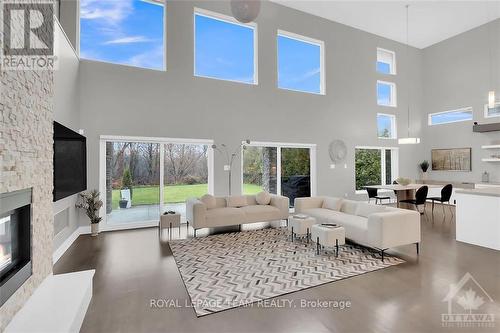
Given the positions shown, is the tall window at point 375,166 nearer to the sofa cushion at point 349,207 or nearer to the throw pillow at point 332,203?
the throw pillow at point 332,203

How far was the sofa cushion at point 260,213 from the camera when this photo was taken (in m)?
5.57

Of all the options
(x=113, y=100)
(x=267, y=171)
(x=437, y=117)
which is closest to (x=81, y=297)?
(x=113, y=100)

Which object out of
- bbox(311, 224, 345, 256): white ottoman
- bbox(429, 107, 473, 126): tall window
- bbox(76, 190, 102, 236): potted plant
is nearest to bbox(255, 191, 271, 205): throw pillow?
bbox(311, 224, 345, 256): white ottoman

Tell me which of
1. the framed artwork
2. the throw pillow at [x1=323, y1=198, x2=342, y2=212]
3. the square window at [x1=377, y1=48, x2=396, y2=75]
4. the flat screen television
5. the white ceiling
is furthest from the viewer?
the square window at [x1=377, y1=48, x2=396, y2=75]

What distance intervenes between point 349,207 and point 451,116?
7183mm

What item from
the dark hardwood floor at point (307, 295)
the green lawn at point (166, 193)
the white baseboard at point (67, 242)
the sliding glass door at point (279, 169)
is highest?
the sliding glass door at point (279, 169)

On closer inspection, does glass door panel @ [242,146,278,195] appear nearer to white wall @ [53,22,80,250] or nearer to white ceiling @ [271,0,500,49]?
white wall @ [53,22,80,250]

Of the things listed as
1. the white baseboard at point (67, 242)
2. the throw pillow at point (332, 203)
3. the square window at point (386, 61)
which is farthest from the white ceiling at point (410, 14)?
the white baseboard at point (67, 242)

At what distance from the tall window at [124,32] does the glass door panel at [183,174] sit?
6.93 feet

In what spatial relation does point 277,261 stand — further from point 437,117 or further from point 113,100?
point 437,117

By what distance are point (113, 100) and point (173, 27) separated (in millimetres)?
2343

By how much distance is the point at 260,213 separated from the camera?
5.67m

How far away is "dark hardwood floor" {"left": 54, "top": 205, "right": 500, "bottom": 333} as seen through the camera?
229 cm

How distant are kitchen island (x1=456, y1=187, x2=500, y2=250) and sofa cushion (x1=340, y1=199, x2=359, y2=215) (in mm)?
1779
